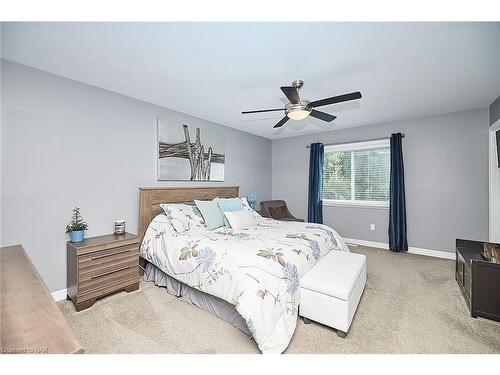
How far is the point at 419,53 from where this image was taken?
6.37 feet

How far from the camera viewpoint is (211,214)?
3035 mm

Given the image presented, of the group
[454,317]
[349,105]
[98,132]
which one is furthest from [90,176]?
[454,317]

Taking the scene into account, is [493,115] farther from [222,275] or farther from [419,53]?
[222,275]

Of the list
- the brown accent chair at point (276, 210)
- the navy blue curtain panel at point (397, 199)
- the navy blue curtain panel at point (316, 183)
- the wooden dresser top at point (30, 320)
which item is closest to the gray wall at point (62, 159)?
the wooden dresser top at point (30, 320)

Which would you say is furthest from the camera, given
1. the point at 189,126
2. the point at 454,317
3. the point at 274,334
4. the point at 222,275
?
the point at 189,126

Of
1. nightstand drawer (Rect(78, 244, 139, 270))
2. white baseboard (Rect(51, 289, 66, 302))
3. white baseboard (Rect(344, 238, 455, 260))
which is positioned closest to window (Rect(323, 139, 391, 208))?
white baseboard (Rect(344, 238, 455, 260))

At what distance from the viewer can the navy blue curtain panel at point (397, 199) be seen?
153 inches

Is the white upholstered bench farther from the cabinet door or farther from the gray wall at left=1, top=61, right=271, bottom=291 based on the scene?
the gray wall at left=1, top=61, right=271, bottom=291

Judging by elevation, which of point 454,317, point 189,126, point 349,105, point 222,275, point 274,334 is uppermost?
point 349,105

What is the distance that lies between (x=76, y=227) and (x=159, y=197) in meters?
1.02

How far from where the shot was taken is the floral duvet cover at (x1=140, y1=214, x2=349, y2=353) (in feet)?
5.29

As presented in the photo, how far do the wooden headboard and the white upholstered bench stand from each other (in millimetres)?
2175

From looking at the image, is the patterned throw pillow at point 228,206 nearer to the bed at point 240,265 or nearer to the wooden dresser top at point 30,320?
the bed at point 240,265

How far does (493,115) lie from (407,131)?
1.03 m
